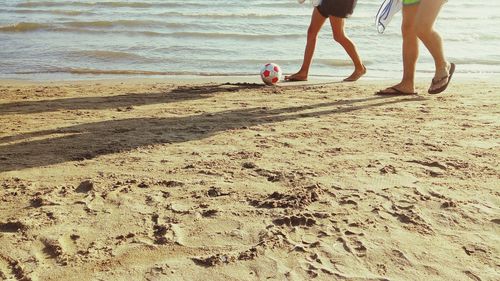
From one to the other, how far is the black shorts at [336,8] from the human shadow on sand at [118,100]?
1159 mm

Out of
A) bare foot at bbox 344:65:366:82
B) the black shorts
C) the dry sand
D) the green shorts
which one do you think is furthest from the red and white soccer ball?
the green shorts

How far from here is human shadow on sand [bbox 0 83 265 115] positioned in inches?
214

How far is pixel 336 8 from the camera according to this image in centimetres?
664

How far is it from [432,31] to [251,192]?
3.05m

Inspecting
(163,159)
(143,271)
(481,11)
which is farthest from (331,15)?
(481,11)

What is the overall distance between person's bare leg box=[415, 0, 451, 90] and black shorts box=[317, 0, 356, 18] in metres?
1.39

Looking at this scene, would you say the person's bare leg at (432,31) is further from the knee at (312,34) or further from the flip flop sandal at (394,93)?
the knee at (312,34)

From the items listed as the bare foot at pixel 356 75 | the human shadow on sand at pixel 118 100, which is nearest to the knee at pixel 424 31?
the bare foot at pixel 356 75

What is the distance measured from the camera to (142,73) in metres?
7.88

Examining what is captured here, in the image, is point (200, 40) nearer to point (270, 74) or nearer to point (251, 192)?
point (270, 74)

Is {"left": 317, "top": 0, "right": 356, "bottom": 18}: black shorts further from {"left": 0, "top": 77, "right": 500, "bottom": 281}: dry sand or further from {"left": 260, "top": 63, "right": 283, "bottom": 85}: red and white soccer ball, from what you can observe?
{"left": 0, "top": 77, "right": 500, "bottom": 281}: dry sand

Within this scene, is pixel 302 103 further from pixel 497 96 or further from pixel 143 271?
pixel 143 271

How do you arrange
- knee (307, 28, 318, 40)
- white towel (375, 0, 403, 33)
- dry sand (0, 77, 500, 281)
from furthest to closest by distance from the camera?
knee (307, 28, 318, 40) → white towel (375, 0, 403, 33) → dry sand (0, 77, 500, 281)

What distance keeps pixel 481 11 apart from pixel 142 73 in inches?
365
